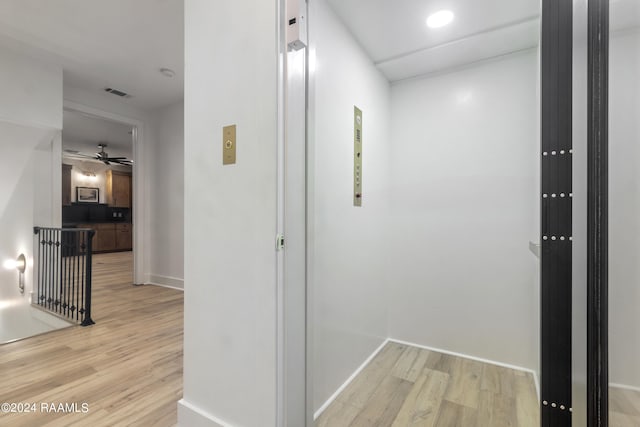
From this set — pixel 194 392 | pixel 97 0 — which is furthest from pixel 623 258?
pixel 97 0

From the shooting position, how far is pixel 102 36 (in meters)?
2.47

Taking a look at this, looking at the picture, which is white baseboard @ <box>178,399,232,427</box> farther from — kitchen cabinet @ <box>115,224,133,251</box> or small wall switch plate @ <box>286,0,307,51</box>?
kitchen cabinet @ <box>115,224,133,251</box>

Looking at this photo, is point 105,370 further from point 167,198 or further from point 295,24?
point 167,198

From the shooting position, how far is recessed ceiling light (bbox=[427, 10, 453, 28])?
66.6 inches

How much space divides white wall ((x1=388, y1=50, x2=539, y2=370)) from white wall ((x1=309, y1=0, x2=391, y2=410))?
21 cm

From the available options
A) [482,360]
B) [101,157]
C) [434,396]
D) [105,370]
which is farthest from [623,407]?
[101,157]

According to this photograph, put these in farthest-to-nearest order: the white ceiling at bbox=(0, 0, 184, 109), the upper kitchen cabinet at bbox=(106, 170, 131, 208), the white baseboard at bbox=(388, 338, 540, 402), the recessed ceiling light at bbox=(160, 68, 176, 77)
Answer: the upper kitchen cabinet at bbox=(106, 170, 131, 208) → the recessed ceiling light at bbox=(160, 68, 176, 77) → the white ceiling at bbox=(0, 0, 184, 109) → the white baseboard at bbox=(388, 338, 540, 402)

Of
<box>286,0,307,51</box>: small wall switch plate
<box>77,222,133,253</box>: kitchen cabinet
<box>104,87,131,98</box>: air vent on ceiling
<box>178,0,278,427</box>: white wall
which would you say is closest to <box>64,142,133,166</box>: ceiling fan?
<box>77,222,133,253</box>: kitchen cabinet

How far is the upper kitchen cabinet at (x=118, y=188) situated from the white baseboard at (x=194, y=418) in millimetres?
9412

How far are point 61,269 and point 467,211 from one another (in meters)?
3.74

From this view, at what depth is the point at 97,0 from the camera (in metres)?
2.05

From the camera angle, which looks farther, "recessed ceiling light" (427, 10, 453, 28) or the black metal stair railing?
the black metal stair railing

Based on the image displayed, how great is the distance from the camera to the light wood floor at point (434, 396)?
1.49m

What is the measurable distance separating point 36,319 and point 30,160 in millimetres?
1770
